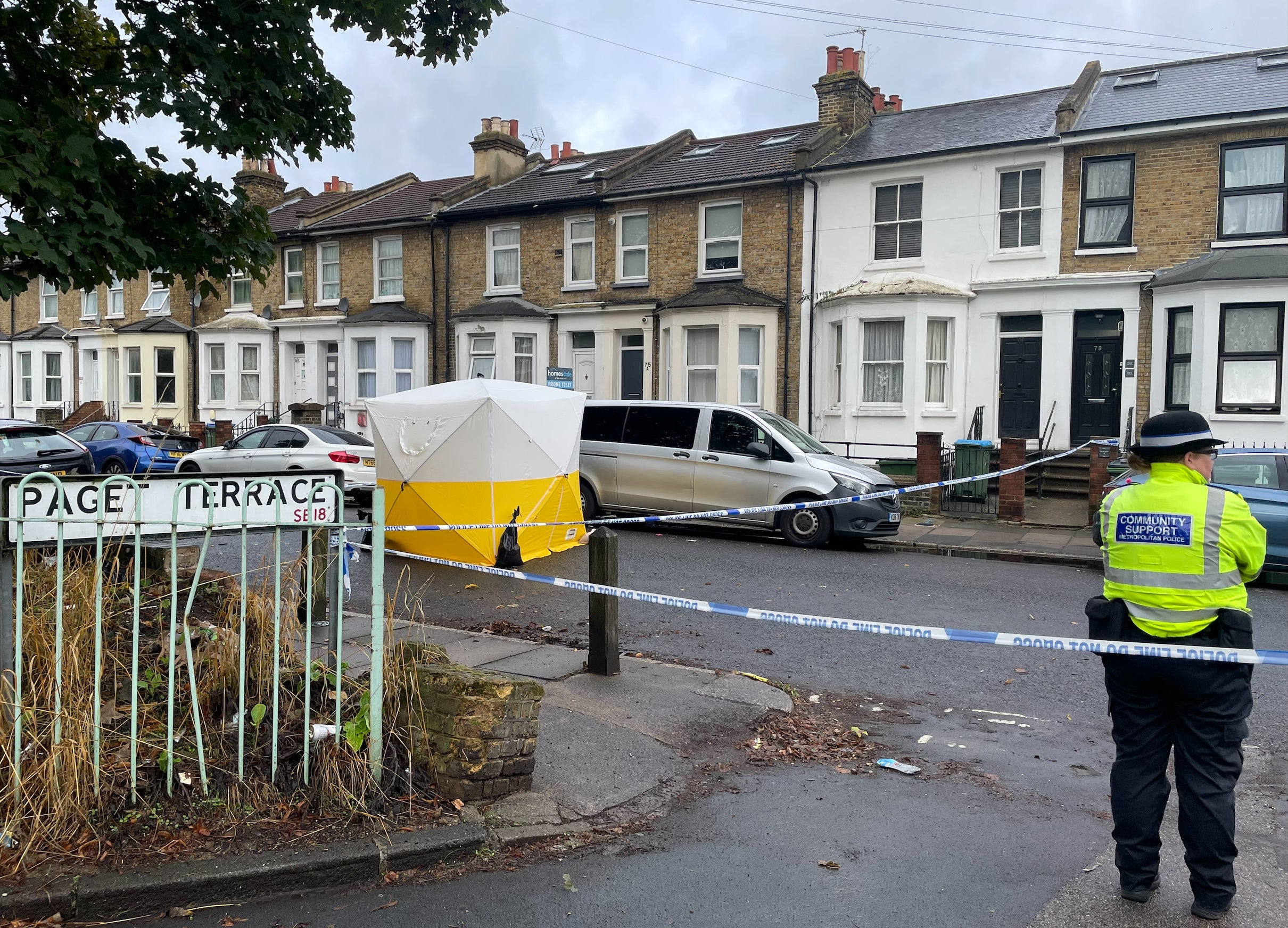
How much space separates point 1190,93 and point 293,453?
1814cm

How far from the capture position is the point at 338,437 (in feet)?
61.3

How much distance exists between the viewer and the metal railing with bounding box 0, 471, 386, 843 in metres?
3.95

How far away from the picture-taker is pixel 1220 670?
147 inches

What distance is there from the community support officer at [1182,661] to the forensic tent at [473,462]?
8.15 meters

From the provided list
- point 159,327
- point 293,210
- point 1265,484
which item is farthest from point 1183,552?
point 293,210

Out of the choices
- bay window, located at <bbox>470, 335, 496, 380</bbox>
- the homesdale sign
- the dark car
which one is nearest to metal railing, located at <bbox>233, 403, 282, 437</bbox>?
bay window, located at <bbox>470, 335, 496, 380</bbox>

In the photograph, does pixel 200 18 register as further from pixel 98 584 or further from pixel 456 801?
pixel 456 801

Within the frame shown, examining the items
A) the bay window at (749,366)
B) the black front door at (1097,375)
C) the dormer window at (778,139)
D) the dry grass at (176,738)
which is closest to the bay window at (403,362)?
the bay window at (749,366)

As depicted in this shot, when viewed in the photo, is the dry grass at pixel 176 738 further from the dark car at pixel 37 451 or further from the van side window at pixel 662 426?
the dark car at pixel 37 451

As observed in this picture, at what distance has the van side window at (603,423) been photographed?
50.3 feet

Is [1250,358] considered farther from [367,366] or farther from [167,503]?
[367,366]

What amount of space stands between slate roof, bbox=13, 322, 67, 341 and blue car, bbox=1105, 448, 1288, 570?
36122 mm

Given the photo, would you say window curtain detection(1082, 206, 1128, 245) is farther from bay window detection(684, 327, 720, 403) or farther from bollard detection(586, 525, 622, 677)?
bollard detection(586, 525, 622, 677)

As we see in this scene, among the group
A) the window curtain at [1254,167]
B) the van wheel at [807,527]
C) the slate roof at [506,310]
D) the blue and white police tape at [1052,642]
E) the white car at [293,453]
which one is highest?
the window curtain at [1254,167]
